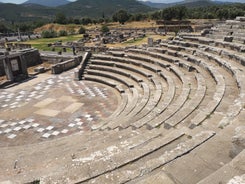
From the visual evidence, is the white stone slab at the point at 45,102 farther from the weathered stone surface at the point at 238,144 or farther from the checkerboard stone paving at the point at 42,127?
the weathered stone surface at the point at 238,144

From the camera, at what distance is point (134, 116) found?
971 centimetres

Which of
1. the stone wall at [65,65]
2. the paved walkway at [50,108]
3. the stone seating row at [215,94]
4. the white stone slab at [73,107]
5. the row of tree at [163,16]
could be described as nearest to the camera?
the stone seating row at [215,94]

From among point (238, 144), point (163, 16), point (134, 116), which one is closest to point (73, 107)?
point (134, 116)

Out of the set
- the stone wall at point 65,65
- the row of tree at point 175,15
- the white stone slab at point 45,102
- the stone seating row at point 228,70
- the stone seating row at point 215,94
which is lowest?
the white stone slab at point 45,102

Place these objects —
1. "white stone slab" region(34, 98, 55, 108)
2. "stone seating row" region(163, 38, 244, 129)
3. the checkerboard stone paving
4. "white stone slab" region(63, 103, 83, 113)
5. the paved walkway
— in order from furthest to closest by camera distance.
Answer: "white stone slab" region(34, 98, 55, 108)
"white stone slab" region(63, 103, 83, 113)
the paved walkway
the checkerboard stone paving
"stone seating row" region(163, 38, 244, 129)

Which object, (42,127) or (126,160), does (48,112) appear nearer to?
(42,127)

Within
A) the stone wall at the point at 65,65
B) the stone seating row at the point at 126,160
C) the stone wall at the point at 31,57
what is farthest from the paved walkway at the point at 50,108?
the stone wall at the point at 31,57

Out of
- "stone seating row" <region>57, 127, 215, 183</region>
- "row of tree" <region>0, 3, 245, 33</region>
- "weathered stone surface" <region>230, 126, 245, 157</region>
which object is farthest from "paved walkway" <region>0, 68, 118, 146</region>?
"row of tree" <region>0, 3, 245, 33</region>

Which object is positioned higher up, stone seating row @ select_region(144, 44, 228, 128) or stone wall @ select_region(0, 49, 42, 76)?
stone seating row @ select_region(144, 44, 228, 128)

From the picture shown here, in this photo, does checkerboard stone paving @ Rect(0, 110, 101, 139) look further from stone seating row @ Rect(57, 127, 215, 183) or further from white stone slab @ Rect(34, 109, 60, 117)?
stone seating row @ Rect(57, 127, 215, 183)

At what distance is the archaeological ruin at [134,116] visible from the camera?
4.45 meters

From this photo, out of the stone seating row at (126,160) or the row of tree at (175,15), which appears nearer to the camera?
the stone seating row at (126,160)

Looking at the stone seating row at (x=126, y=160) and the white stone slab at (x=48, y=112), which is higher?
the stone seating row at (x=126, y=160)

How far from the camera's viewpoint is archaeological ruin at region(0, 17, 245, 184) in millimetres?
4453
